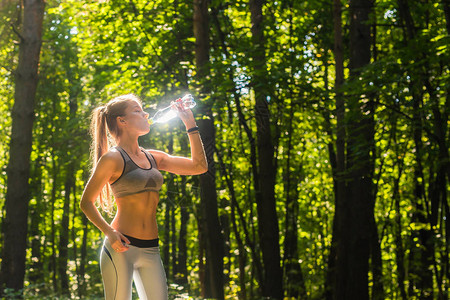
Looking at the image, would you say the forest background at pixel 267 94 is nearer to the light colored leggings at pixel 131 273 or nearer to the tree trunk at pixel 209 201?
the tree trunk at pixel 209 201

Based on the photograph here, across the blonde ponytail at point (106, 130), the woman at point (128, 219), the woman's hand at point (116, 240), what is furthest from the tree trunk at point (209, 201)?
the woman's hand at point (116, 240)

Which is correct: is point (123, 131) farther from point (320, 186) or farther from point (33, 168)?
point (33, 168)

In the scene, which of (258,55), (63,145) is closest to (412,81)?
(258,55)

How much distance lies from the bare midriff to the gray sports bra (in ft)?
0.11

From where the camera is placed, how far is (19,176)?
9.60 m

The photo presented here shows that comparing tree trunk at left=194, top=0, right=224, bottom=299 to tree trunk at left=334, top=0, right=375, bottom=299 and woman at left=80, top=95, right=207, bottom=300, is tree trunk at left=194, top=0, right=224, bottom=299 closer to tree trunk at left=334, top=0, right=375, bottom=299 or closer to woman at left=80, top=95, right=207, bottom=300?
tree trunk at left=334, top=0, right=375, bottom=299

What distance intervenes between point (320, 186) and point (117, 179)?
61.8ft

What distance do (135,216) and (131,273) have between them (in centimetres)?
35

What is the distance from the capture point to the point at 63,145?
18.6m

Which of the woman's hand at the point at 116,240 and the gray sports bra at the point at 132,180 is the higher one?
the gray sports bra at the point at 132,180

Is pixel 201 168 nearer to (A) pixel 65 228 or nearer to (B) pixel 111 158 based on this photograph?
(B) pixel 111 158

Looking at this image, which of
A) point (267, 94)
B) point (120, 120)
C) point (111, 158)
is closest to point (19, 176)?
point (267, 94)

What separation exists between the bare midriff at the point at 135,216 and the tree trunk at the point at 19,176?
668cm

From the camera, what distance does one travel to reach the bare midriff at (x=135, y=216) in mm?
3488
